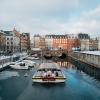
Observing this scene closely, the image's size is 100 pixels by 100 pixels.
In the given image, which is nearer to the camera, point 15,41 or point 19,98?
point 19,98

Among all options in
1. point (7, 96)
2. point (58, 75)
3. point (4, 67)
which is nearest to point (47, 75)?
point (58, 75)

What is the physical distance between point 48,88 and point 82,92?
572 centimetres

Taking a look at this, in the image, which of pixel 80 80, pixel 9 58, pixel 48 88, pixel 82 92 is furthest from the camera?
pixel 9 58

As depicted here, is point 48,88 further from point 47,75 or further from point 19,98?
point 19,98

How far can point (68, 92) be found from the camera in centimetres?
4481

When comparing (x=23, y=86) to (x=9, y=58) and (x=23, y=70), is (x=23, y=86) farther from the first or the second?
(x=9, y=58)

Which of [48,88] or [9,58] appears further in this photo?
[9,58]

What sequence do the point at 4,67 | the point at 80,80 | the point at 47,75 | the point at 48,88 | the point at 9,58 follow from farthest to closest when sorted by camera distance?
the point at 9,58, the point at 4,67, the point at 80,80, the point at 47,75, the point at 48,88

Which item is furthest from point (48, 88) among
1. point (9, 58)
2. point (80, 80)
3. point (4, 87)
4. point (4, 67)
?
point (9, 58)

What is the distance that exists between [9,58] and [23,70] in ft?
43.7

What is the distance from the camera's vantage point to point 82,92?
145 feet

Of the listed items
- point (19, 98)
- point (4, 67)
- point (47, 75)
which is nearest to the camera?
point (19, 98)

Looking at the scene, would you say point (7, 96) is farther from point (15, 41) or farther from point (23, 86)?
point (15, 41)

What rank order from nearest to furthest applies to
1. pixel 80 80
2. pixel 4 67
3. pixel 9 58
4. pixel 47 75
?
pixel 47 75 → pixel 80 80 → pixel 4 67 → pixel 9 58
